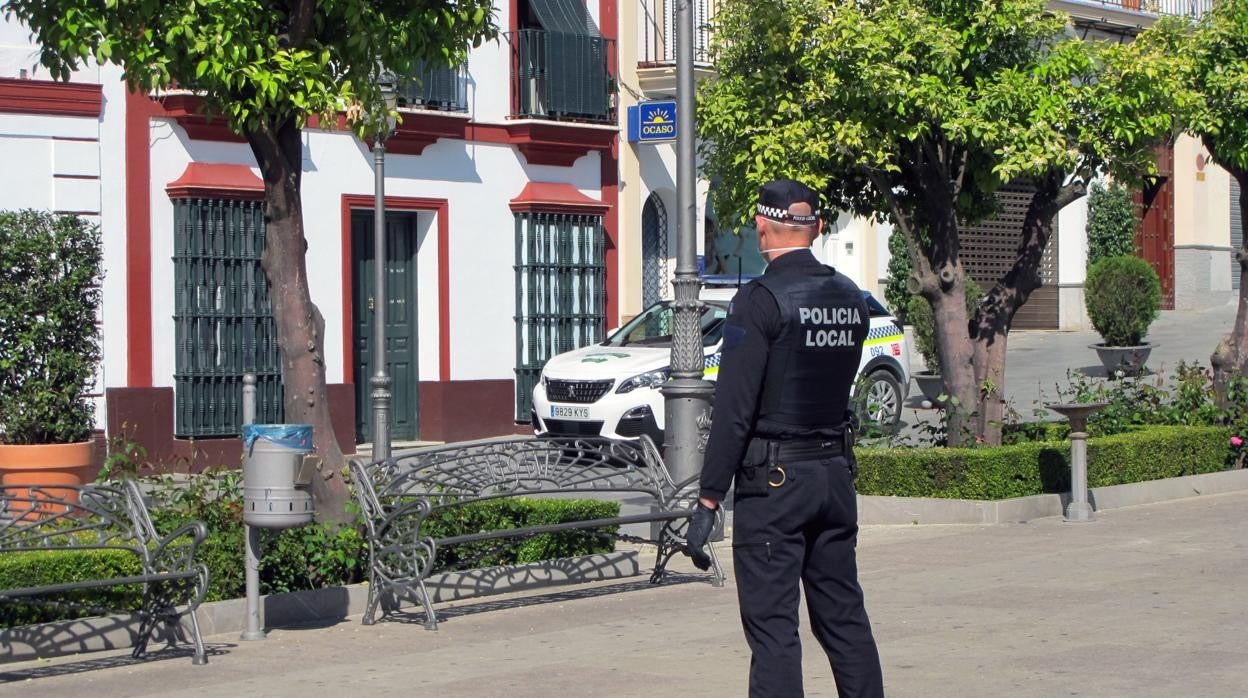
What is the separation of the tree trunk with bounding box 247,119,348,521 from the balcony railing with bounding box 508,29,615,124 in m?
11.2

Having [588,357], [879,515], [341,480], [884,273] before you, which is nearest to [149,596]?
[341,480]

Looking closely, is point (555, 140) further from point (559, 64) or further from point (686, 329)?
point (686, 329)

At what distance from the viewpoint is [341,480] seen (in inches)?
408

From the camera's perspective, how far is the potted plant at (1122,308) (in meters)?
26.8

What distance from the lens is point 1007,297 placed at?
1501cm

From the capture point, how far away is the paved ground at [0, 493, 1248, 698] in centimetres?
773

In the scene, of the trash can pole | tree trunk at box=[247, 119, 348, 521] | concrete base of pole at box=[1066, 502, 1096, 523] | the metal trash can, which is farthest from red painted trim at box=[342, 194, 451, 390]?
the metal trash can

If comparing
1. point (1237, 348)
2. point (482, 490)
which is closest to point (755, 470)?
point (482, 490)

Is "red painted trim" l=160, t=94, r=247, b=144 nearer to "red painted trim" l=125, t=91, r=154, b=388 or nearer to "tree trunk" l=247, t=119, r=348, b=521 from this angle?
"red painted trim" l=125, t=91, r=154, b=388

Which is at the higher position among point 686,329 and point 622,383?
point 686,329

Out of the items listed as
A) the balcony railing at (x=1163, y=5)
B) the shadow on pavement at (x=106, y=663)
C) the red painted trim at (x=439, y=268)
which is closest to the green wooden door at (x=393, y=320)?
the red painted trim at (x=439, y=268)

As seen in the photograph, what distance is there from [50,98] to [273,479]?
9622 millimetres

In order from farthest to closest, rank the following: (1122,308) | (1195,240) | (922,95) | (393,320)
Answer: (1195,240), (1122,308), (393,320), (922,95)

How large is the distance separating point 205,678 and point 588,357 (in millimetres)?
10295
